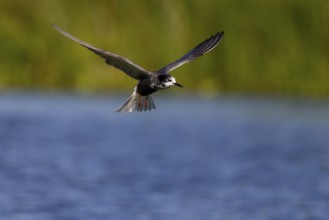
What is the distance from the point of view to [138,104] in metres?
21.1

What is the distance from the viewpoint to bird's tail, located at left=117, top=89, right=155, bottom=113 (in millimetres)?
20844

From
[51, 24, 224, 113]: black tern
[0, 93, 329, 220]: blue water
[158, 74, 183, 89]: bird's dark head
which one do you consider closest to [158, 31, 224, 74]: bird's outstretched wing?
[51, 24, 224, 113]: black tern

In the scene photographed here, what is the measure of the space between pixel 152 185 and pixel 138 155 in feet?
53.3

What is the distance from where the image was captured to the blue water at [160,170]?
33.0 metres

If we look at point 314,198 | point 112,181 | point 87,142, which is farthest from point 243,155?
point 314,198

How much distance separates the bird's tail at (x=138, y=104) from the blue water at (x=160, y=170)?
9.39 metres

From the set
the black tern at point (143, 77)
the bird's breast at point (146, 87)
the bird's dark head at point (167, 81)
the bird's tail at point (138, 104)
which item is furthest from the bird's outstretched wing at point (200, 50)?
the bird's dark head at point (167, 81)

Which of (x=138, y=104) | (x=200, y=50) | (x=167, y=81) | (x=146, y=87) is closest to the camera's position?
(x=167, y=81)

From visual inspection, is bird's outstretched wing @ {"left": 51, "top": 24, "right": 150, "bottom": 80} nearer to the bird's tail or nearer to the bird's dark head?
the bird's tail

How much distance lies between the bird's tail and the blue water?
30.8 ft

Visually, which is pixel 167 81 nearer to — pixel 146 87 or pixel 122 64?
pixel 146 87

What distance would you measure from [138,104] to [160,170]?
26.3 meters

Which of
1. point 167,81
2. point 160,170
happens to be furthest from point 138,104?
point 160,170

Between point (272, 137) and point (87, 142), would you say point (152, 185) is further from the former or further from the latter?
point (272, 137)
